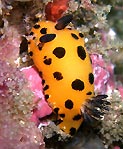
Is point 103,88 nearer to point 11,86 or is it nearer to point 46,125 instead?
point 46,125

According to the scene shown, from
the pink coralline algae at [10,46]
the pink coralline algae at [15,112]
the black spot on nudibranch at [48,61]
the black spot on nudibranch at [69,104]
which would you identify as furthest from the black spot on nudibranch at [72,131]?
the pink coralline algae at [10,46]

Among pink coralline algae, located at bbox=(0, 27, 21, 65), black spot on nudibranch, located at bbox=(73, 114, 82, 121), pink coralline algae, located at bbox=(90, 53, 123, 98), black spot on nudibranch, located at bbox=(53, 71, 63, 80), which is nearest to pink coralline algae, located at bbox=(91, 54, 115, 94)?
pink coralline algae, located at bbox=(90, 53, 123, 98)

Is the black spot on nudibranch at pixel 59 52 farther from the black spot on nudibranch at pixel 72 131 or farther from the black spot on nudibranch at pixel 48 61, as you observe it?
the black spot on nudibranch at pixel 72 131

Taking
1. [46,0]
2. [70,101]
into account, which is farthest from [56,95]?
[46,0]

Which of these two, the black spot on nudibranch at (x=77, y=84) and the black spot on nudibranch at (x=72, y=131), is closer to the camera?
the black spot on nudibranch at (x=77, y=84)

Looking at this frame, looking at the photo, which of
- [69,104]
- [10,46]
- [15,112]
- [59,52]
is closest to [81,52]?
[59,52]

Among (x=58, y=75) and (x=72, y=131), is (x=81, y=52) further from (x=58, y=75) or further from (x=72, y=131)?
(x=72, y=131)

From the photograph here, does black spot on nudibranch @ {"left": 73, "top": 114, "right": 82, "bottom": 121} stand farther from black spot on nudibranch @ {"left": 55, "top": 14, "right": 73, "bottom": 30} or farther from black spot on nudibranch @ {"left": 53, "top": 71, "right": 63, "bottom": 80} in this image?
black spot on nudibranch @ {"left": 55, "top": 14, "right": 73, "bottom": 30}
